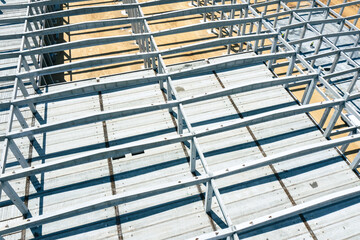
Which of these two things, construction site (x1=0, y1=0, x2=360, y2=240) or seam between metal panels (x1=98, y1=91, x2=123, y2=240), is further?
seam between metal panels (x1=98, y1=91, x2=123, y2=240)

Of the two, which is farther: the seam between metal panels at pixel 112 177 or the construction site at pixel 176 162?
the seam between metal panels at pixel 112 177

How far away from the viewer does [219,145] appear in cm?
1514

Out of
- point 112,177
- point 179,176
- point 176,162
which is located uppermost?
point 176,162

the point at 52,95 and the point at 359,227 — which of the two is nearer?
the point at 359,227

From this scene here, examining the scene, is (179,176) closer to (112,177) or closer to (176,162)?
(176,162)

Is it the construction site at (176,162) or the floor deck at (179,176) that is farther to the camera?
the floor deck at (179,176)

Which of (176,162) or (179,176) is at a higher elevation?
(176,162)

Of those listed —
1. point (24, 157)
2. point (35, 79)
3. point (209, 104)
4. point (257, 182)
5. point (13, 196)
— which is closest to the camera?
point (13, 196)

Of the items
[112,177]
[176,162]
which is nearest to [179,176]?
[176,162]

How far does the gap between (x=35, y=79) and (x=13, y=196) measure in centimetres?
1042

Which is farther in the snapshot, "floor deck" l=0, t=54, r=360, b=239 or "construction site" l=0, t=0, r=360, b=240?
"floor deck" l=0, t=54, r=360, b=239

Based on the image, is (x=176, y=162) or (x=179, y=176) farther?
(x=176, y=162)

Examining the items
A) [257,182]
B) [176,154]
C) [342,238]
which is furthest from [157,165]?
[342,238]

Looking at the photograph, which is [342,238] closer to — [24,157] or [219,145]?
[219,145]
